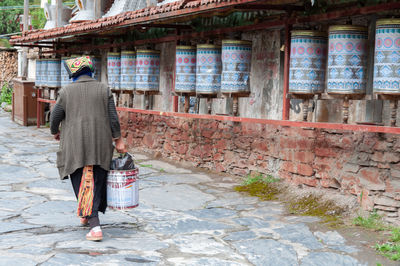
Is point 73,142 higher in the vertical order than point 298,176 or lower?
higher

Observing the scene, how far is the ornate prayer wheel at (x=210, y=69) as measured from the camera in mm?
6723

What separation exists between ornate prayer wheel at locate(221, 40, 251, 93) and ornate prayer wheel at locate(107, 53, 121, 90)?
9.64ft

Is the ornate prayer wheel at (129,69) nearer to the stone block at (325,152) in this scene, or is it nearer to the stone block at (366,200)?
the stone block at (325,152)

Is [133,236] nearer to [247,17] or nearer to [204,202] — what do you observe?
[204,202]

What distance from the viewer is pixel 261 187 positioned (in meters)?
6.74

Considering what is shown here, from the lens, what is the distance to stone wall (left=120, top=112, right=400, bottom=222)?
5.23 m

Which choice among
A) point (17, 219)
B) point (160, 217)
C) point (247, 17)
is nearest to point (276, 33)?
point (247, 17)

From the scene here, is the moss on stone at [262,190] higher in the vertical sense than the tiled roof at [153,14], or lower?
lower

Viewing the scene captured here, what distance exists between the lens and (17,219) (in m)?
5.21

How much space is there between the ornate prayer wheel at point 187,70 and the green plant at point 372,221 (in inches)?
112

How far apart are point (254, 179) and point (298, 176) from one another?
764mm

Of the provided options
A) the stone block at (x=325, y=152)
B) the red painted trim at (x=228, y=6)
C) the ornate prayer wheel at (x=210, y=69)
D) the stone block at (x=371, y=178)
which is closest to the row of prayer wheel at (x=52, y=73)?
the red painted trim at (x=228, y=6)

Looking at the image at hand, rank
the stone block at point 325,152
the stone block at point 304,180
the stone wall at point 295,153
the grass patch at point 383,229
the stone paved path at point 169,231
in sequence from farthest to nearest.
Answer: the stone block at point 304,180, the stone block at point 325,152, the stone wall at point 295,153, the grass patch at point 383,229, the stone paved path at point 169,231

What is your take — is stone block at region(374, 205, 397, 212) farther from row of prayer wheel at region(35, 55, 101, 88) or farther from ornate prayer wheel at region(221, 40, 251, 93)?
row of prayer wheel at region(35, 55, 101, 88)
